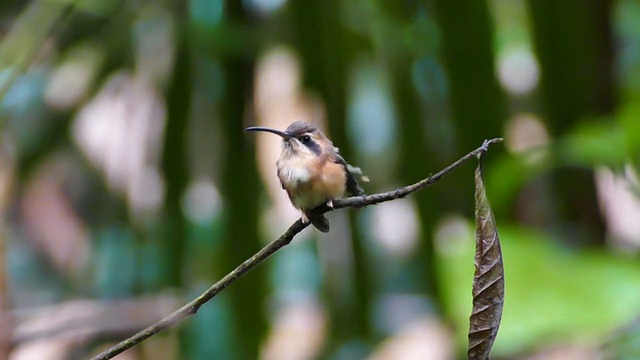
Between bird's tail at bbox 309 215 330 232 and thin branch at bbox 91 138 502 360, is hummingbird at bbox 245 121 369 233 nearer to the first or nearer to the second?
bird's tail at bbox 309 215 330 232

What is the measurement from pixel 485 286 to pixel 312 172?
416mm

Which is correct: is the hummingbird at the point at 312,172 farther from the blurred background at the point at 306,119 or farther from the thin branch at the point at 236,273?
the blurred background at the point at 306,119

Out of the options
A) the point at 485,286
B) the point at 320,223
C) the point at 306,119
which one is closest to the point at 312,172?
the point at 320,223

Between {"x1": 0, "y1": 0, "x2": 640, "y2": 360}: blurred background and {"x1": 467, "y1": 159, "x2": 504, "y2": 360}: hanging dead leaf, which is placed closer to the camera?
{"x1": 467, "y1": 159, "x2": 504, "y2": 360}: hanging dead leaf

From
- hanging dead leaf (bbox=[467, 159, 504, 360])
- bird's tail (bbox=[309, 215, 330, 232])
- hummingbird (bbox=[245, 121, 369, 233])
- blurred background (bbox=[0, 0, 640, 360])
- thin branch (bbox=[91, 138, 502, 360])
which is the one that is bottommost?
hanging dead leaf (bbox=[467, 159, 504, 360])

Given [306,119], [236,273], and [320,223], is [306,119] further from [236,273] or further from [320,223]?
[236,273]

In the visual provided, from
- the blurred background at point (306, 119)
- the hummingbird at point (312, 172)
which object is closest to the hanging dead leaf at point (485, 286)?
the hummingbird at point (312, 172)

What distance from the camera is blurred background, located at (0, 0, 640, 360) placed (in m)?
2.15

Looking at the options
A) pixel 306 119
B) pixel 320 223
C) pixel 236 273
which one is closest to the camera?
pixel 236 273

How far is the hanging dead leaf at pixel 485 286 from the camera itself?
70cm

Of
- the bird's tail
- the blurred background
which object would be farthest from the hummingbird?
the blurred background

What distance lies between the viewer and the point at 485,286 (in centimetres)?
71

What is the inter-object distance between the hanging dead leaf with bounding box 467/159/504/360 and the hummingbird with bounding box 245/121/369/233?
29cm

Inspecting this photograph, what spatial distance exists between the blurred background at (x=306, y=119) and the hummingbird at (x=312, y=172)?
20.3 inches
